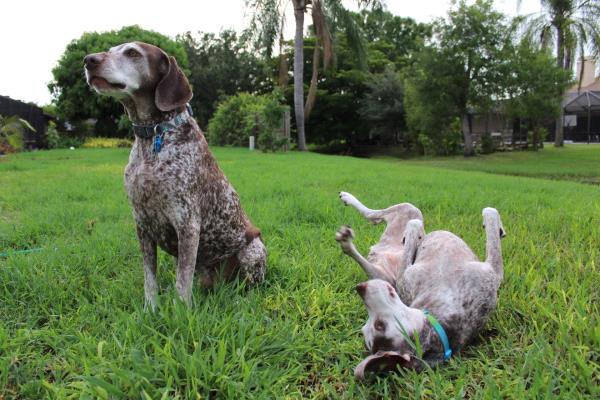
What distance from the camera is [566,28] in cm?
2305

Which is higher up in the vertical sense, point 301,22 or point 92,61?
point 301,22

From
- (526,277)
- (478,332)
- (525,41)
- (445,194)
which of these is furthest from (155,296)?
(525,41)

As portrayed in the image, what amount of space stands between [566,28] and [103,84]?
87.5ft

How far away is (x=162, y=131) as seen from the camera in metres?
2.30

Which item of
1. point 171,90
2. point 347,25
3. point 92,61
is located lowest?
point 171,90

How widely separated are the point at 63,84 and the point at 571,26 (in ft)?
88.1

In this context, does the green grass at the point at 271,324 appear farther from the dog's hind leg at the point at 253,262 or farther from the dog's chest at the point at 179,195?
the dog's chest at the point at 179,195

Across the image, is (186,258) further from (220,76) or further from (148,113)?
(220,76)

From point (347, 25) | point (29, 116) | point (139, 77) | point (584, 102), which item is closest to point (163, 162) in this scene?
point (139, 77)

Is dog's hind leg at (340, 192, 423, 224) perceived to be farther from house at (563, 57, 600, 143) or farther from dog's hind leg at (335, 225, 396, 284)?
house at (563, 57, 600, 143)

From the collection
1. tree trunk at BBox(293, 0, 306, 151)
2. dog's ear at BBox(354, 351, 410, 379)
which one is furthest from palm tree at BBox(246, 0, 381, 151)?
dog's ear at BBox(354, 351, 410, 379)

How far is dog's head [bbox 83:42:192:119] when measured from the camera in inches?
83.9

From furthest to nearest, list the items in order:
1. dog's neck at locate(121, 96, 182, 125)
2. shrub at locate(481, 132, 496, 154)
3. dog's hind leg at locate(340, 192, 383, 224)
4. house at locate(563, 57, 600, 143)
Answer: house at locate(563, 57, 600, 143), shrub at locate(481, 132, 496, 154), dog's hind leg at locate(340, 192, 383, 224), dog's neck at locate(121, 96, 182, 125)

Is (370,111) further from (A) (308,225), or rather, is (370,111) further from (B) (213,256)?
(B) (213,256)
